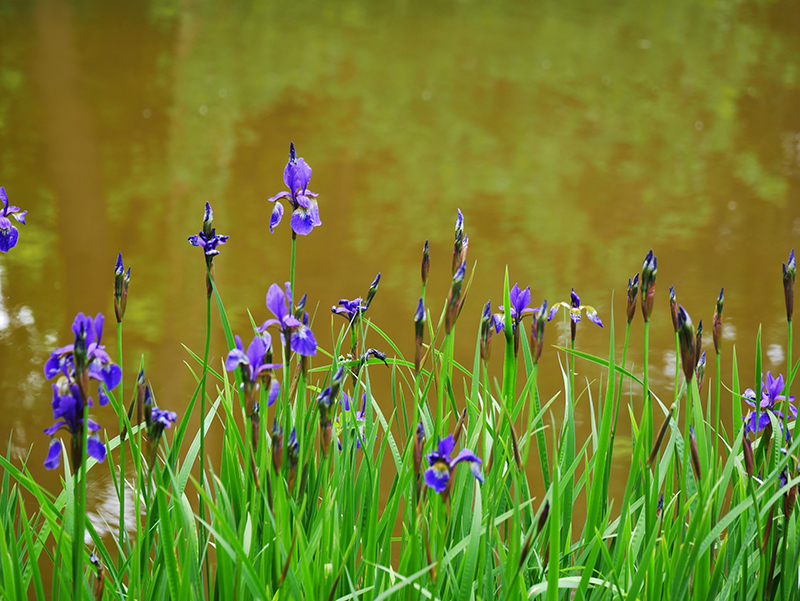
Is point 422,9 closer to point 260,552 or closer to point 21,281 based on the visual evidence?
point 21,281

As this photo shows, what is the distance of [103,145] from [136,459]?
3810mm

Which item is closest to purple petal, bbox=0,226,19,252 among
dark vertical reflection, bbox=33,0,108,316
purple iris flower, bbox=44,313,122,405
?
purple iris flower, bbox=44,313,122,405

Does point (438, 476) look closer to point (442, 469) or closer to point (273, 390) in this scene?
point (442, 469)

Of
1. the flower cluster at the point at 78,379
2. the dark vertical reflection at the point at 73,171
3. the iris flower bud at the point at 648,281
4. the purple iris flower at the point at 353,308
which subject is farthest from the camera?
the dark vertical reflection at the point at 73,171

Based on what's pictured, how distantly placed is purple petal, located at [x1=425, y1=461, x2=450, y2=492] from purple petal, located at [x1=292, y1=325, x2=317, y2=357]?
0.52 ft

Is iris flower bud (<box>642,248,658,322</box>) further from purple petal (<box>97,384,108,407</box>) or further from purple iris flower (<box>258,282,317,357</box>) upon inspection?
purple petal (<box>97,384,108,407</box>)

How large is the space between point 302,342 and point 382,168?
3.51 m

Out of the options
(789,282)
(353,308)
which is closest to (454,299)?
(353,308)

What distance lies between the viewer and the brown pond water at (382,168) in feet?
8.38

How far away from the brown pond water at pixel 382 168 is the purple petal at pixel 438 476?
616 millimetres

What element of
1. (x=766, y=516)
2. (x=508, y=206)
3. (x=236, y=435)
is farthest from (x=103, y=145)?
(x=766, y=516)

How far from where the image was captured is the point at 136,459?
81cm

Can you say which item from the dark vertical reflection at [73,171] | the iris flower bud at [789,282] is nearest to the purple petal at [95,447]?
the iris flower bud at [789,282]

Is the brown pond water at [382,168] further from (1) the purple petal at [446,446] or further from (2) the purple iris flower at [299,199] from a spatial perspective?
(1) the purple petal at [446,446]
